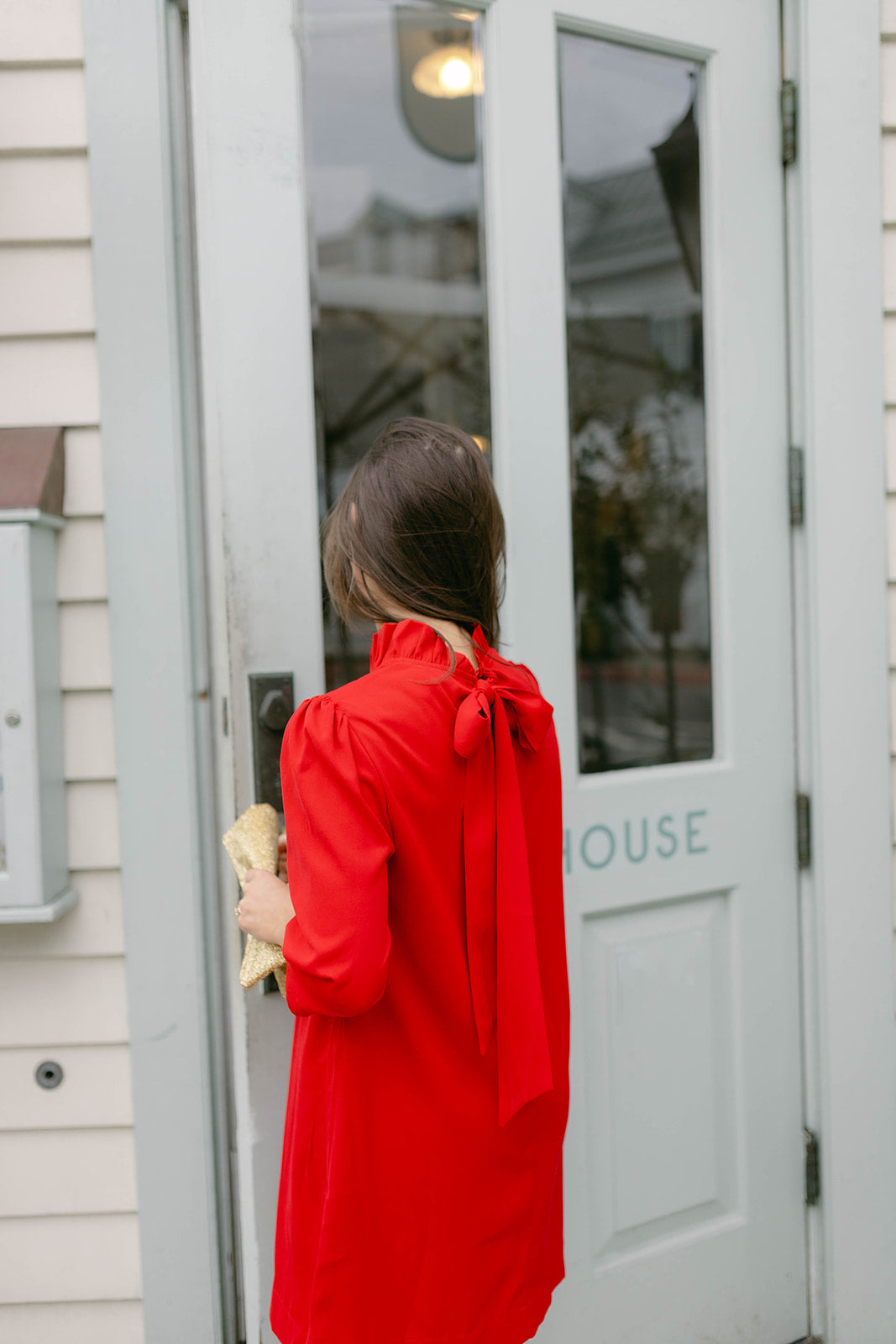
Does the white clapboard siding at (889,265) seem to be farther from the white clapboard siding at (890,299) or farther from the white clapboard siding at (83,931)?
the white clapboard siding at (83,931)

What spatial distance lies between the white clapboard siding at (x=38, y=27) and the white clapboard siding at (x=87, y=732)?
3.22ft

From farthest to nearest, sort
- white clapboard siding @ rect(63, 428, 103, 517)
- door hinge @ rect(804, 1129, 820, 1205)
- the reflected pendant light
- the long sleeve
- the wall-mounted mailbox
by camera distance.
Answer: door hinge @ rect(804, 1129, 820, 1205)
the reflected pendant light
white clapboard siding @ rect(63, 428, 103, 517)
the wall-mounted mailbox
the long sleeve

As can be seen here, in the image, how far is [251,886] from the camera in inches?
45.3

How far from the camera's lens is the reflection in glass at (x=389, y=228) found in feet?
5.93

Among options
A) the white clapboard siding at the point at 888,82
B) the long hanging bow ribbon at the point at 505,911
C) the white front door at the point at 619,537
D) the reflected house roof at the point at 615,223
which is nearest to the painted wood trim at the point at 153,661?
the white front door at the point at 619,537

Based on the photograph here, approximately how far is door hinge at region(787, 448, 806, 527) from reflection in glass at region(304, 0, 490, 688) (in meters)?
0.57

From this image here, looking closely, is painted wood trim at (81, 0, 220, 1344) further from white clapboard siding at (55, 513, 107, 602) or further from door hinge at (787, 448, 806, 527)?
door hinge at (787, 448, 806, 527)

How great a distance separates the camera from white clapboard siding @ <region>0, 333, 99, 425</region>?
1464 millimetres

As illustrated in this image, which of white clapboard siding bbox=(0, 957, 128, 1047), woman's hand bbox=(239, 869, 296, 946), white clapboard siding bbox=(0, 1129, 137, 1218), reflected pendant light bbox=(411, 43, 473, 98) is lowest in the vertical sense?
white clapboard siding bbox=(0, 1129, 137, 1218)

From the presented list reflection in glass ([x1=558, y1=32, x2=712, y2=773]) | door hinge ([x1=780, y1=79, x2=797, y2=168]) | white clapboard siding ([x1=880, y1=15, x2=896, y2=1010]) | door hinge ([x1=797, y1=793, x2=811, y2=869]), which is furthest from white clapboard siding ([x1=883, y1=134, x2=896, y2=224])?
door hinge ([x1=797, y1=793, x2=811, y2=869])

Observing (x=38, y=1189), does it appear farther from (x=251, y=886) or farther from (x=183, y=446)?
(x=183, y=446)

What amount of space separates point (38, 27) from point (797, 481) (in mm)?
1452

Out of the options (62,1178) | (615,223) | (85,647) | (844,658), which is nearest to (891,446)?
(844,658)

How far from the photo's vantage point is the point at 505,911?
41.6 inches
